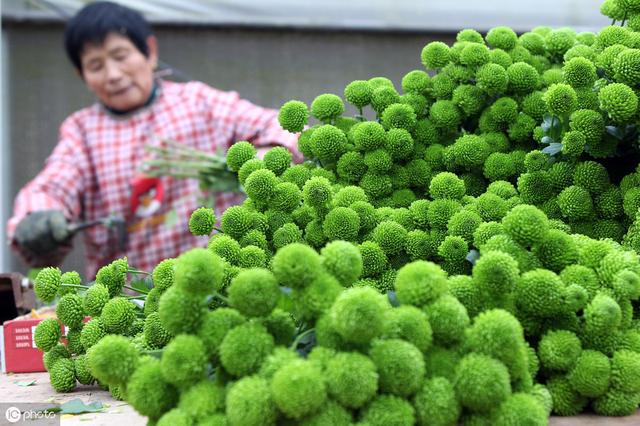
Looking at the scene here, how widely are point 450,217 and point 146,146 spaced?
215 cm

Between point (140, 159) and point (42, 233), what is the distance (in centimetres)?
57

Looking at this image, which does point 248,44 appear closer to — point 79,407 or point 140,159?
point 140,159

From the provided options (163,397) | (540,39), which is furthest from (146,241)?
(163,397)

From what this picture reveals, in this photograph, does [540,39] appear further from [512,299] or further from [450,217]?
[512,299]

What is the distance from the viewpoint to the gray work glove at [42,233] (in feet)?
8.34

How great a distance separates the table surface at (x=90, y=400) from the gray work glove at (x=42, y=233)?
1.43m

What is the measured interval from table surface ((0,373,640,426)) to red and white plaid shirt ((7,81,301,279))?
1.73 metres

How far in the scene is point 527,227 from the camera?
0.74m

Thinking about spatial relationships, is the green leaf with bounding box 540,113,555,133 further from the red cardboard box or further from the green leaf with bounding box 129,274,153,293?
the red cardboard box

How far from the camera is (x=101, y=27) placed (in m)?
2.94

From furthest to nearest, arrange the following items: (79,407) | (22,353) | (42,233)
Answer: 1. (42,233)
2. (22,353)
3. (79,407)

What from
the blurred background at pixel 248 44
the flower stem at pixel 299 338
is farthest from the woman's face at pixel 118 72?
the flower stem at pixel 299 338

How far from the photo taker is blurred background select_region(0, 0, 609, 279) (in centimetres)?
367

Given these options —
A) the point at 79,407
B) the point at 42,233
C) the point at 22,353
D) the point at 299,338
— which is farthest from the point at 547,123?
the point at 42,233
